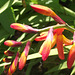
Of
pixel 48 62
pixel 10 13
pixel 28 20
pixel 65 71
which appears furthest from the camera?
pixel 65 71

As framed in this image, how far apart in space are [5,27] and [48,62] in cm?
49

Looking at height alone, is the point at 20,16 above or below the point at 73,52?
below

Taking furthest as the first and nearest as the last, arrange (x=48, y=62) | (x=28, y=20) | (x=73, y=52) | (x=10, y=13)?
(x=48, y=62)
(x=28, y=20)
(x=10, y=13)
(x=73, y=52)

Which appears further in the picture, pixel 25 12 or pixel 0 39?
pixel 25 12

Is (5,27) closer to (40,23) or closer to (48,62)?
(40,23)

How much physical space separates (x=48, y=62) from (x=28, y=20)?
0.41m

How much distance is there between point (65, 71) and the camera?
163cm

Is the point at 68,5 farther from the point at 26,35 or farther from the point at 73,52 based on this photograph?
the point at 73,52

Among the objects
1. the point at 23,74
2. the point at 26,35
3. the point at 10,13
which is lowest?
the point at 23,74

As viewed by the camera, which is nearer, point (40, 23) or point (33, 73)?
point (40, 23)

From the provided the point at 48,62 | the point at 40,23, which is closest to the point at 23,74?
the point at 48,62

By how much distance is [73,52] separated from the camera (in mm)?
711

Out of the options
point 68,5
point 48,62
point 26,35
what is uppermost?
point 68,5

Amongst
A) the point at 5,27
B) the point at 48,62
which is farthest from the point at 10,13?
the point at 48,62
